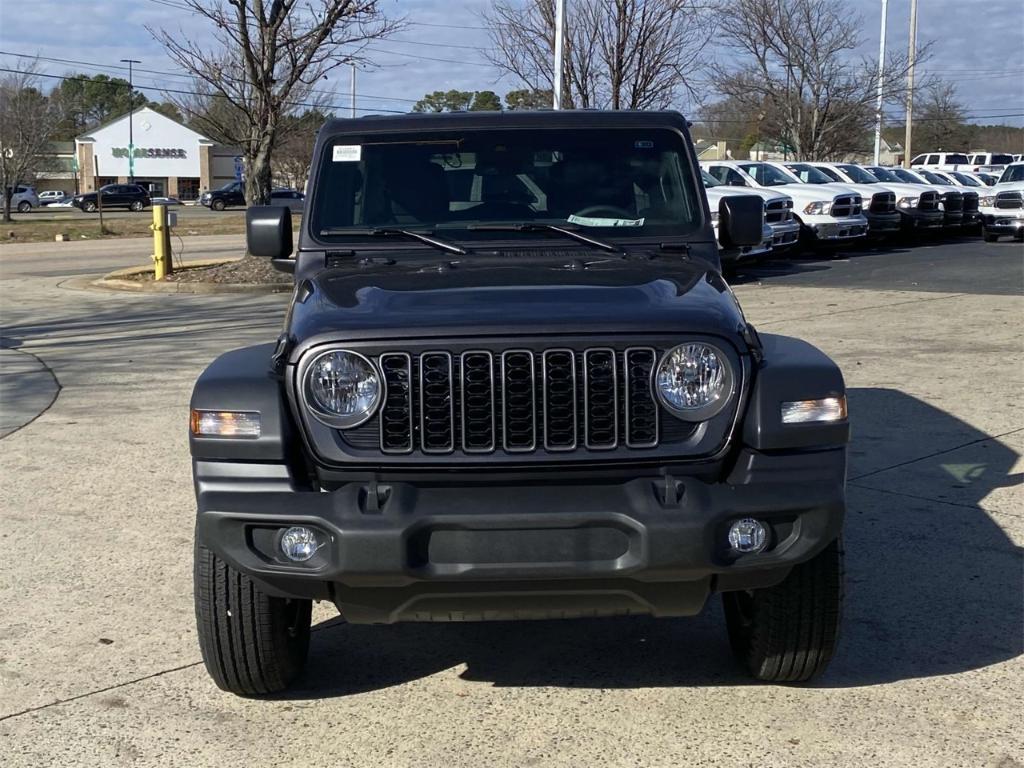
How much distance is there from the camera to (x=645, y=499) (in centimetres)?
338

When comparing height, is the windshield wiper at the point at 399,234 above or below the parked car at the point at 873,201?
below

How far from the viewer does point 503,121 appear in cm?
502

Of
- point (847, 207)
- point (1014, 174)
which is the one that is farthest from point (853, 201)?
point (1014, 174)

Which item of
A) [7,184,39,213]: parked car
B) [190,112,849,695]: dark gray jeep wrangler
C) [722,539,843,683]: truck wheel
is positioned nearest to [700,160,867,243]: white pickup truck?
[722,539,843,683]: truck wheel

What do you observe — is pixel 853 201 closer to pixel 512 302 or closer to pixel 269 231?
pixel 269 231

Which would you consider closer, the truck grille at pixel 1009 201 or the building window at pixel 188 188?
the truck grille at pixel 1009 201

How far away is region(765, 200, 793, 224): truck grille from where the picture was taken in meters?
20.7

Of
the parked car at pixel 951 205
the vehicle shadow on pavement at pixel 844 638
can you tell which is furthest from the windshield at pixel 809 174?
the vehicle shadow on pavement at pixel 844 638

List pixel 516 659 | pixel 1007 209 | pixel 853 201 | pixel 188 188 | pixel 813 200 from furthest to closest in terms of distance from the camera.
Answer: pixel 188 188, pixel 1007 209, pixel 853 201, pixel 813 200, pixel 516 659

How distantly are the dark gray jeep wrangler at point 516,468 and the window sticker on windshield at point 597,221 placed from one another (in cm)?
79

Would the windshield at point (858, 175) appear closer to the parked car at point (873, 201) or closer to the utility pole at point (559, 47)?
the parked car at point (873, 201)

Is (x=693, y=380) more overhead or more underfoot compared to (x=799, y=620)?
more overhead

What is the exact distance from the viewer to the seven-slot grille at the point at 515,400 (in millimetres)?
3545

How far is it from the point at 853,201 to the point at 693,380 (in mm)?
20654
